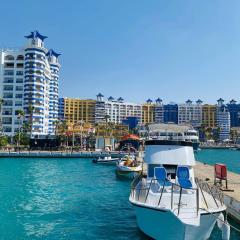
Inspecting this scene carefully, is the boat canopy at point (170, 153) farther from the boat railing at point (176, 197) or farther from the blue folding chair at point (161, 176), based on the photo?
the boat railing at point (176, 197)

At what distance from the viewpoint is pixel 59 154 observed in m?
106

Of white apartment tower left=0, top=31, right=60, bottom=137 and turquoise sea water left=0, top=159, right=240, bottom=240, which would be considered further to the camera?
white apartment tower left=0, top=31, right=60, bottom=137

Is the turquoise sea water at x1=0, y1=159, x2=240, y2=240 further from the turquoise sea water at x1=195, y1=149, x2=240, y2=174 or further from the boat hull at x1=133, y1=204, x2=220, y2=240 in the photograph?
the turquoise sea water at x1=195, y1=149, x2=240, y2=174

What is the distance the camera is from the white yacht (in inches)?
641

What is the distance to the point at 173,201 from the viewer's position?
18.7m

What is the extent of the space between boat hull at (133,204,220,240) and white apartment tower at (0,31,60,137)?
132 meters

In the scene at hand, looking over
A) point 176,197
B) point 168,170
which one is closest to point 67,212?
point 168,170

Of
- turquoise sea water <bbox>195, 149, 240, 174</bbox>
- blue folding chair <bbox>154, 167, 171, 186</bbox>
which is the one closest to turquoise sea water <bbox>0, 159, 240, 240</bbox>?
blue folding chair <bbox>154, 167, 171, 186</bbox>

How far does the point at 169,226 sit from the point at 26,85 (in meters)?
142

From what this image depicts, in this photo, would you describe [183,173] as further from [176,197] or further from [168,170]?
[176,197]

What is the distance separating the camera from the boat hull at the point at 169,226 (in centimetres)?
1585

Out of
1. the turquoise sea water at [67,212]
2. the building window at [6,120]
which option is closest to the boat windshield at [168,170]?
the turquoise sea water at [67,212]

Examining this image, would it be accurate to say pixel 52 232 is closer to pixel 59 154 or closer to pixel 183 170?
pixel 183 170

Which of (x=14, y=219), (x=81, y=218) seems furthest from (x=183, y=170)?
(x=14, y=219)
